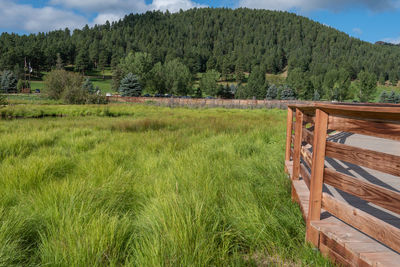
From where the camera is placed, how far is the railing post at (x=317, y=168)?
6.84 feet

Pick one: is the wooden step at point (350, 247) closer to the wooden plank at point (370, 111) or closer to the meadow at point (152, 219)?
the meadow at point (152, 219)

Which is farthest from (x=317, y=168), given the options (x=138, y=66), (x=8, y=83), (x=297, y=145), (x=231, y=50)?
(x=231, y=50)

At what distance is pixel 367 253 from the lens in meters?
1.76

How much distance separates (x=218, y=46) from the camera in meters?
164

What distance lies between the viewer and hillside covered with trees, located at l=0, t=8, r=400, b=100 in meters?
87.8

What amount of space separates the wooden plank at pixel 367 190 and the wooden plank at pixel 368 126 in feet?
1.13

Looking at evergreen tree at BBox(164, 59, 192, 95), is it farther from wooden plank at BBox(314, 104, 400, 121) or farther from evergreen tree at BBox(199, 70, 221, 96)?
wooden plank at BBox(314, 104, 400, 121)

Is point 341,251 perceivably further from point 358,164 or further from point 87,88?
point 87,88

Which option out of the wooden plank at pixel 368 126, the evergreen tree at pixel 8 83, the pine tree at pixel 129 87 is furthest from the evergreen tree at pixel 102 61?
the wooden plank at pixel 368 126

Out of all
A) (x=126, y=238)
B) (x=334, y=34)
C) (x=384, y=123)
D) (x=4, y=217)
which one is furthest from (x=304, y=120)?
(x=334, y=34)

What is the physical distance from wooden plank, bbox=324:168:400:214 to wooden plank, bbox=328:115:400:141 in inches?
13.6

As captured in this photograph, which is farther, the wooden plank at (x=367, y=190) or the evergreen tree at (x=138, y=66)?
the evergreen tree at (x=138, y=66)

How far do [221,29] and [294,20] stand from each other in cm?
5461

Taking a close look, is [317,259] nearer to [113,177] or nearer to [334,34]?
[113,177]
